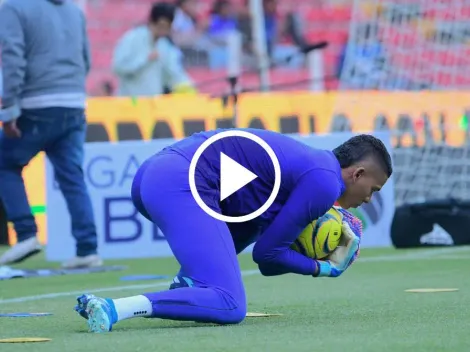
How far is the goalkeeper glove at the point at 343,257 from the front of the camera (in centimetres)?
606

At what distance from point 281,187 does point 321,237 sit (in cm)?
31

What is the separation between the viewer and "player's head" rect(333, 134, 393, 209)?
5.96 meters

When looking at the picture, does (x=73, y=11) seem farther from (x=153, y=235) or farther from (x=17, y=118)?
(x=153, y=235)

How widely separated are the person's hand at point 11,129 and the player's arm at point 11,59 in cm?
4

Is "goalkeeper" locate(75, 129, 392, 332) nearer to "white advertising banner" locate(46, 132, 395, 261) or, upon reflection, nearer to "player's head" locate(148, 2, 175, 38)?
"white advertising banner" locate(46, 132, 395, 261)

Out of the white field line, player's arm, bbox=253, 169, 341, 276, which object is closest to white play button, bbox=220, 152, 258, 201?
player's arm, bbox=253, 169, 341, 276

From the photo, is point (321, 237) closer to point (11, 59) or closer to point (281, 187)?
point (281, 187)

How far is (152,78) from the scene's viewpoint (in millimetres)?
15047

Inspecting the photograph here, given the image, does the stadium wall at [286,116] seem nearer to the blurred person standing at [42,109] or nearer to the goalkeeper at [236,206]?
the blurred person standing at [42,109]

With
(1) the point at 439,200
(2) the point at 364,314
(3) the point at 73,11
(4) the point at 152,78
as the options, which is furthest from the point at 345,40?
(2) the point at 364,314

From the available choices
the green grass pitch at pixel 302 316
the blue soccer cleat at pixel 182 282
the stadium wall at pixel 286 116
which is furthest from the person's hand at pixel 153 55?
the blue soccer cleat at pixel 182 282

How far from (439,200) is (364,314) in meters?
5.01

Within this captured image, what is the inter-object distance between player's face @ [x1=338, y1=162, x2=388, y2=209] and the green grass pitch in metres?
0.56

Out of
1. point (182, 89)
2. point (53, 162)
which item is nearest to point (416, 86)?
point (182, 89)
